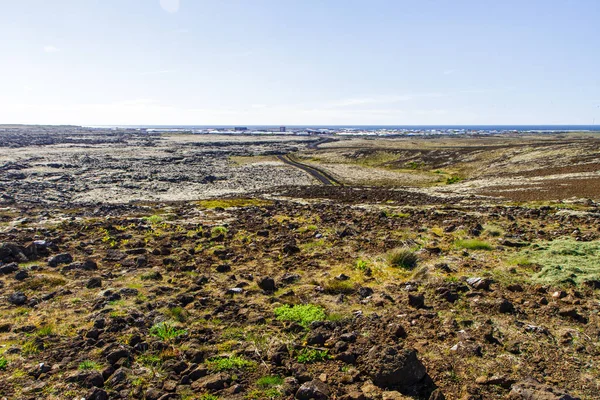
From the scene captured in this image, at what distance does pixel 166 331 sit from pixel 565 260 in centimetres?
1240

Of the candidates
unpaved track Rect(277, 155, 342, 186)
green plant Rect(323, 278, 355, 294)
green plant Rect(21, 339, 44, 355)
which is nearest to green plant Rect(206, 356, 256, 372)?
green plant Rect(21, 339, 44, 355)

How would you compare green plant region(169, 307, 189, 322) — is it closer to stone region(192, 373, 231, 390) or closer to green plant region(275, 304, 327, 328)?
green plant region(275, 304, 327, 328)

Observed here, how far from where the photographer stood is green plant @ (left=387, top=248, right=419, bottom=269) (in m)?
13.8

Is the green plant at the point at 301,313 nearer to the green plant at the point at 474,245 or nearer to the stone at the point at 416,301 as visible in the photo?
the stone at the point at 416,301

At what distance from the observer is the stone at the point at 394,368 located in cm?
696

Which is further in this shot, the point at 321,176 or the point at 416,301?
the point at 321,176

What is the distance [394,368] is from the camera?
23.1 ft

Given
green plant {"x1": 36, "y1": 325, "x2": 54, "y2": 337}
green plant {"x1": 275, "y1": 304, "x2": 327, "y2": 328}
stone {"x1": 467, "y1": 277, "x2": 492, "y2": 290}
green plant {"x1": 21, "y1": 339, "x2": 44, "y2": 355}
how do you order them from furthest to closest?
1. stone {"x1": 467, "y1": 277, "x2": 492, "y2": 290}
2. green plant {"x1": 275, "y1": 304, "x2": 327, "y2": 328}
3. green plant {"x1": 36, "y1": 325, "x2": 54, "y2": 337}
4. green plant {"x1": 21, "y1": 339, "x2": 44, "y2": 355}

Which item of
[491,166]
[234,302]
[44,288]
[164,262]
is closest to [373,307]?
[234,302]

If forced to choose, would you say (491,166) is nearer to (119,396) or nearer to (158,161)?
(158,161)

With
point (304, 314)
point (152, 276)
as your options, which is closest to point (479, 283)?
point (304, 314)

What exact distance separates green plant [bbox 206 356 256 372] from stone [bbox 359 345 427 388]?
221 centimetres

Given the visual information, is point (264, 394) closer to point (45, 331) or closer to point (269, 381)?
point (269, 381)

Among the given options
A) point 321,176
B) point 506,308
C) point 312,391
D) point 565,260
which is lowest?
point 321,176
